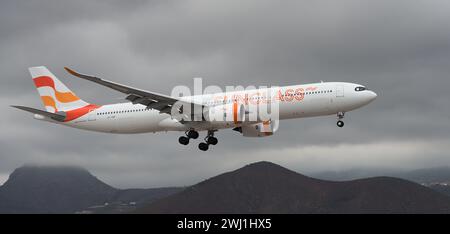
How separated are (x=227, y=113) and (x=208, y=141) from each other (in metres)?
7.50

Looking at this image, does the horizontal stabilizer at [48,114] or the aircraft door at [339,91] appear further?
the horizontal stabilizer at [48,114]

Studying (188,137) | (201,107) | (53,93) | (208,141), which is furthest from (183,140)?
(53,93)

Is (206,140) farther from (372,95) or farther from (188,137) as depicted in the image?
(372,95)

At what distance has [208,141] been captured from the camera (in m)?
65.6

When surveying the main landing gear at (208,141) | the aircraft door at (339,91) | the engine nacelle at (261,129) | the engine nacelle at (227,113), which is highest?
the aircraft door at (339,91)

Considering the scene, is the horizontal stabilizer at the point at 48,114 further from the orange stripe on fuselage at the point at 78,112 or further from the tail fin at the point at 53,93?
the tail fin at the point at 53,93

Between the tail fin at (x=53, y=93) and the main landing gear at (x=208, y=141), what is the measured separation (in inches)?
540

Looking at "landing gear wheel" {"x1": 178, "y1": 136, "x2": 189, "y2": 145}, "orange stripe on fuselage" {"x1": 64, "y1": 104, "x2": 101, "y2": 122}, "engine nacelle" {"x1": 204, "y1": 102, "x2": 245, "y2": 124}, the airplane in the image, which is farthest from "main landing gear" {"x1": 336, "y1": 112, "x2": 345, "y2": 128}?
"orange stripe on fuselage" {"x1": 64, "y1": 104, "x2": 101, "y2": 122}

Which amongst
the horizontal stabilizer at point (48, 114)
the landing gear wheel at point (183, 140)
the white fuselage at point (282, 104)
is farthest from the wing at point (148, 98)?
the horizontal stabilizer at point (48, 114)

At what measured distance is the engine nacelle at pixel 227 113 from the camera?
5833cm

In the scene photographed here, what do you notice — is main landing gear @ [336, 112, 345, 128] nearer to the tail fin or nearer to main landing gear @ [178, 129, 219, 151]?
main landing gear @ [178, 129, 219, 151]
